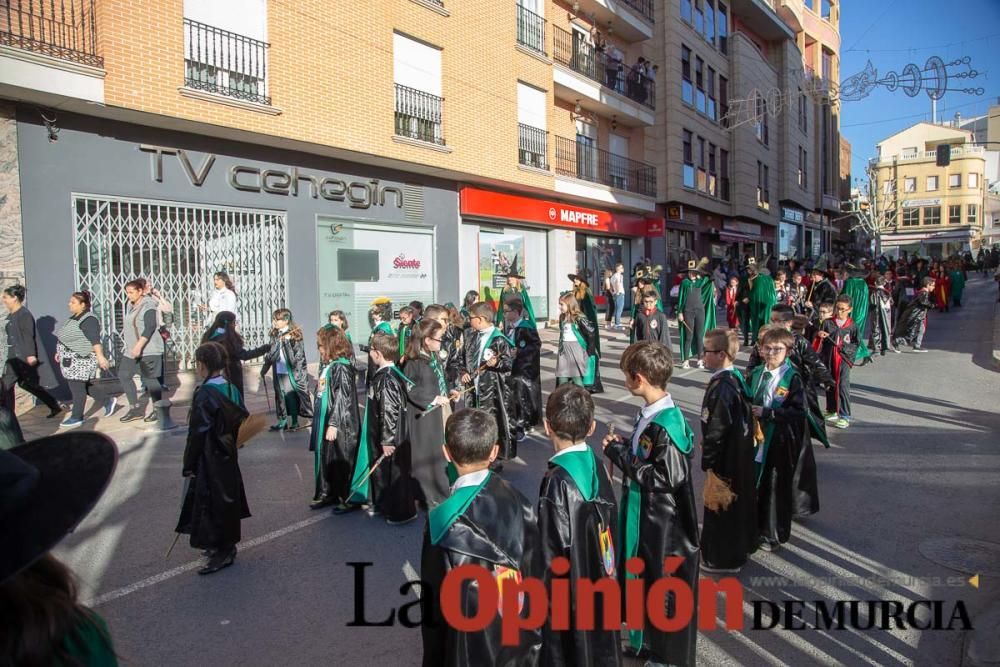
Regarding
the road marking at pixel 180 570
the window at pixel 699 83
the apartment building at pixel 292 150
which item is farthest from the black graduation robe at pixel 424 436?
the window at pixel 699 83

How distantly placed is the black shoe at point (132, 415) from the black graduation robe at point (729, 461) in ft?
26.4

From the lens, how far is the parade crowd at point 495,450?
7.99ft

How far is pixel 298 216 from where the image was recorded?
1425cm

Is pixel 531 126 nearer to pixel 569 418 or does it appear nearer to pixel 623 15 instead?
pixel 623 15

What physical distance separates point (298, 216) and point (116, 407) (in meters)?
5.65

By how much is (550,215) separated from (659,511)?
1862cm

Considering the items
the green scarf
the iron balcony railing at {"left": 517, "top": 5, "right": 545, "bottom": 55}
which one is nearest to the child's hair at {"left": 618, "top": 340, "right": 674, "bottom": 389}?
the green scarf

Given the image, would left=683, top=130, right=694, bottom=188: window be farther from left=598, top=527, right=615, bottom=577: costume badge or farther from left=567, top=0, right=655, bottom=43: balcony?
left=598, top=527, right=615, bottom=577: costume badge

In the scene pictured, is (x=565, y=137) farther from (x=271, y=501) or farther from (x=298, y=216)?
(x=271, y=501)

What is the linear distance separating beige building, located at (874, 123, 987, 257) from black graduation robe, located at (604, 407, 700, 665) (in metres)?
84.4

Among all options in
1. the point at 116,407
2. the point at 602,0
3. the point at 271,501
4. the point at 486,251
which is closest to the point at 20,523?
the point at 271,501

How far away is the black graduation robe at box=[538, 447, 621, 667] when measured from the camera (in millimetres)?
2703

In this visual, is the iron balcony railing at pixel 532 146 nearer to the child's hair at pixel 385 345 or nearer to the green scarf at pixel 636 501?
the child's hair at pixel 385 345

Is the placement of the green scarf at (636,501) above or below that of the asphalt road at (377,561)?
above
